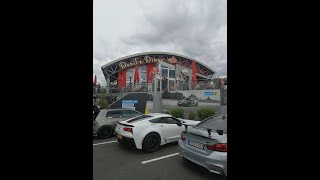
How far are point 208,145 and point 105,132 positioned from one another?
15.2 feet

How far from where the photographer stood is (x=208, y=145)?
3389 mm

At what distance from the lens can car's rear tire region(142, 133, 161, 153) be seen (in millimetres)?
5168

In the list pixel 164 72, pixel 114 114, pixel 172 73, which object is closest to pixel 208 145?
pixel 114 114

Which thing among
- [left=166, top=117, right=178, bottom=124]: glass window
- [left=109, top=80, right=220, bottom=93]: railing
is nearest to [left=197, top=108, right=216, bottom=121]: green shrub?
[left=109, top=80, right=220, bottom=93]: railing

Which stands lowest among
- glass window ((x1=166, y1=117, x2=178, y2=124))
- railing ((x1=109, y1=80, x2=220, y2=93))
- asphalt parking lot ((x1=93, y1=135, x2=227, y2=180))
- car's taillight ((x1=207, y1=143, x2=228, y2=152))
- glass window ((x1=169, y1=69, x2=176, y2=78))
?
asphalt parking lot ((x1=93, y1=135, x2=227, y2=180))

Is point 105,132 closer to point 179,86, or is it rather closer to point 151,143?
point 151,143

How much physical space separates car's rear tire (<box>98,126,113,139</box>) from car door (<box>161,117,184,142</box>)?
2493 millimetres

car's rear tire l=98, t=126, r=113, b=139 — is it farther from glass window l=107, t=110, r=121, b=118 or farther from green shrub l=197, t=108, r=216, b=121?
green shrub l=197, t=108, r=216, b=121

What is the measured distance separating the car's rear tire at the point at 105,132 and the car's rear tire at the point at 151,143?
2263 mm
